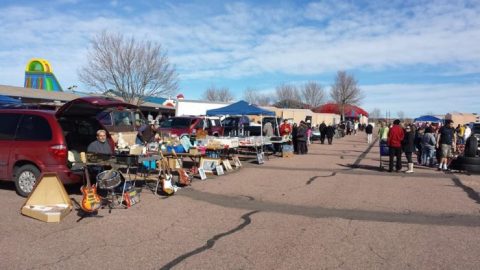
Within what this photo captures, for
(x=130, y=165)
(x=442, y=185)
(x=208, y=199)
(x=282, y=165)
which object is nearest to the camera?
(x=130, y=165)

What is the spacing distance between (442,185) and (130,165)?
8000 mm

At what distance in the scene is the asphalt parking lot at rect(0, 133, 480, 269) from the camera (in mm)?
5301

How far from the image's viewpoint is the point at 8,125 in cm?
Result: 911

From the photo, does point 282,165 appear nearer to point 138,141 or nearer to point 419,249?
point 138,141

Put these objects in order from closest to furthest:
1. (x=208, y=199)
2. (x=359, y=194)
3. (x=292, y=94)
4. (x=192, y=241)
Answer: (x=192, y=241)
(x=208, y=199)
(x=359, y=194)
(x=292, y=94)

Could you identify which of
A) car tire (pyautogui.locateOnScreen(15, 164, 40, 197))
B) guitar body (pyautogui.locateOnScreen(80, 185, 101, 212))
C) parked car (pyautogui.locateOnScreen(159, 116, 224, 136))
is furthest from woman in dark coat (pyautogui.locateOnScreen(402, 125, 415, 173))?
car tire (pyautogui.locateOnScreen(15, 164, 40, 197))

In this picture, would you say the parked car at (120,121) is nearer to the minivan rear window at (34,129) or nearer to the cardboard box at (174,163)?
the cardboard box at (174,163)

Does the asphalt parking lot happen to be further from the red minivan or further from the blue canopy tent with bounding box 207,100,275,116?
the blue canopy tent with bounding box 207,100,275,116

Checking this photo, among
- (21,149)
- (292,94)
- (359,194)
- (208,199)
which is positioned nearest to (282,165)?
(359,194)

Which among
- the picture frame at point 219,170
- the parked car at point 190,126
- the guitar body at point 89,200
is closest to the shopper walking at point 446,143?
the picture frame at point 219,170

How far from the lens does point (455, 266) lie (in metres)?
5.14

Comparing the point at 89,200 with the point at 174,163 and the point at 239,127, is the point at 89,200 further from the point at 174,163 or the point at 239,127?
the point at 239,127

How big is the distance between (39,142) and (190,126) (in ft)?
43.5

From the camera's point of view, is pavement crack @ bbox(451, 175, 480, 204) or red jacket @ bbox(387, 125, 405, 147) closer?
pavement crack @ bbox(451, 175, 480, 204)
